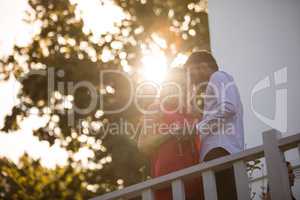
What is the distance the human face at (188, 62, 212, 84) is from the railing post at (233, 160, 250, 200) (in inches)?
28.5

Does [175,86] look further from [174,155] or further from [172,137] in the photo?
[174,155]

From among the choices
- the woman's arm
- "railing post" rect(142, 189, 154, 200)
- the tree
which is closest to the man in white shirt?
the woman's arm

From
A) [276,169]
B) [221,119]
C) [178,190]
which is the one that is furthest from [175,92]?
[276,169]

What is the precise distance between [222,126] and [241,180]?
42 cm

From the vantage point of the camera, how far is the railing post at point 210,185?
229cm

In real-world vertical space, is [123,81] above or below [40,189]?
above

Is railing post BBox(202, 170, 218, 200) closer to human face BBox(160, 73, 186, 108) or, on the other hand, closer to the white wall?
human face BBox(160, 73, 186, 108)

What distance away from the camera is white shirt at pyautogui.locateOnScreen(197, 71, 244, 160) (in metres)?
2.52

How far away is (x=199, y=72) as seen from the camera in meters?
2.82

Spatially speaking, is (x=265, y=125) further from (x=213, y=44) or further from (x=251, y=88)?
(x=213, y=44)

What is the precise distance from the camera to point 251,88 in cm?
481

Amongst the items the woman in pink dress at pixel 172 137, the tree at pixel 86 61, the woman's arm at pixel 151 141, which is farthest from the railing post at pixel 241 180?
the tree at pixel 86 61

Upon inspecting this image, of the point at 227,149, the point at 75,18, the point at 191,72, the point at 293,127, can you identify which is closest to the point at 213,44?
the point at 293,127

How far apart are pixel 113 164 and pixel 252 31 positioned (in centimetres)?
514
